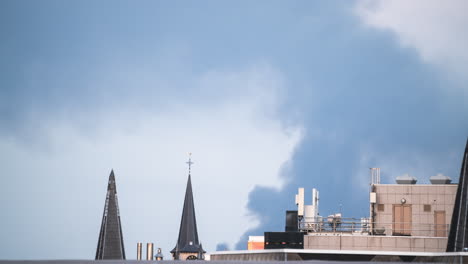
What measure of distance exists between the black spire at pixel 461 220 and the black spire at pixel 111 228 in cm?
5454

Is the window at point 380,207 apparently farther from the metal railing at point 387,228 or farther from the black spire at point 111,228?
the black spire at point 111,228

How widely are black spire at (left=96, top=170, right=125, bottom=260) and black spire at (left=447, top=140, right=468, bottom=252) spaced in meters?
54.5

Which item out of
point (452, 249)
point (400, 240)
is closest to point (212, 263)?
point (452, 249)

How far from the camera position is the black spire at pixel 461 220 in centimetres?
7362

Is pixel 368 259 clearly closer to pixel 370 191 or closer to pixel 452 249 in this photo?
pixel 452 249

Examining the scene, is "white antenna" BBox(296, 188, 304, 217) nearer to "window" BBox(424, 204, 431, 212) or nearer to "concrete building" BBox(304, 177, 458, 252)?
"concrete building" BBox(304, 177, 458, 252)

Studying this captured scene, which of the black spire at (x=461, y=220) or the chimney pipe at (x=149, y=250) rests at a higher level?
the black spire at (x=461, y=220)

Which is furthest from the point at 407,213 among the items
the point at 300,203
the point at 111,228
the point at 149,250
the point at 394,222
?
the point at 149,250

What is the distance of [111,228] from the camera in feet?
399

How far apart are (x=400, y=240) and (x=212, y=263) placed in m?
29.6

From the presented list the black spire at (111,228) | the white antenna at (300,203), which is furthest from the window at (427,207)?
the black spire at (111,228)

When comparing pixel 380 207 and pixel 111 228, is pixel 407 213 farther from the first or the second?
pixel 111 228

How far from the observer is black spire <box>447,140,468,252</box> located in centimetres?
7362

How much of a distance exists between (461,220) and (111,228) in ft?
191
